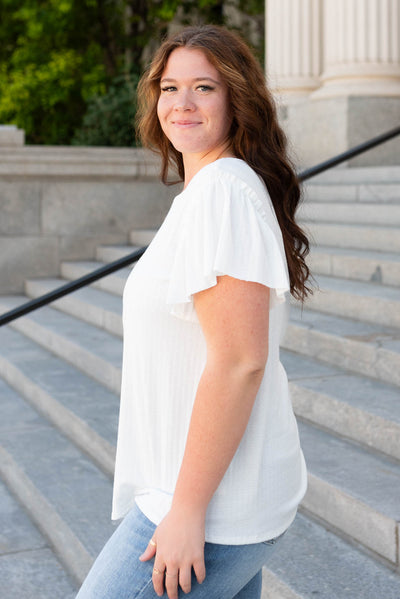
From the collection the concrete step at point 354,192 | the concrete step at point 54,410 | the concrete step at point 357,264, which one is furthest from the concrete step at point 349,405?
the concrete step at point 354,192

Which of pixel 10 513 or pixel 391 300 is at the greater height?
pixel 391 300

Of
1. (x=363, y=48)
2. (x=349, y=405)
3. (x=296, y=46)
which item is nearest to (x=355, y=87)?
(x=363, y=48)

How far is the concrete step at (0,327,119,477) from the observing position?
4.03 meters

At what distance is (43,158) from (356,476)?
563 centimetres

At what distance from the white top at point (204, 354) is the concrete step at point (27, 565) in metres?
1.81

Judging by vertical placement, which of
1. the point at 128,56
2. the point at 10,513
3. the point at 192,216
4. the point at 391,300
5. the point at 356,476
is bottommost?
the point at 10,513

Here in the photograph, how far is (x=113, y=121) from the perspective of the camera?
940 cm

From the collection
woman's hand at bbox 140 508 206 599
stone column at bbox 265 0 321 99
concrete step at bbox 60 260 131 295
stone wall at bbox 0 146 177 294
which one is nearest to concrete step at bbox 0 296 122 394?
concrete step at bbox 60 260 131 295

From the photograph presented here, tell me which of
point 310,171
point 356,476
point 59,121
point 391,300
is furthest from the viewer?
point 59,121

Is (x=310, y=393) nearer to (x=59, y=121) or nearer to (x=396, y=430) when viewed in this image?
(x=396, y=430)

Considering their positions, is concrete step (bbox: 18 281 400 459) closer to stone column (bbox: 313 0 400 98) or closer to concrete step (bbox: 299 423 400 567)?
concrete step (bbox: 299 423 400 567)

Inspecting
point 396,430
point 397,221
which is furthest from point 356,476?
point 397,221

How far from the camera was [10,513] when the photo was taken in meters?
3.78

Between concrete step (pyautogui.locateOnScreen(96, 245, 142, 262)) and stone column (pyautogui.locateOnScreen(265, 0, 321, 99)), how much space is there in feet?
8.31
